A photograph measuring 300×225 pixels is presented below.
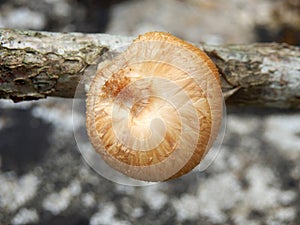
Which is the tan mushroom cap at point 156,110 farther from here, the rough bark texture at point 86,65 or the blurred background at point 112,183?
the blurred background at point 112,183

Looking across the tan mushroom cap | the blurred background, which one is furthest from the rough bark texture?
the blurred background

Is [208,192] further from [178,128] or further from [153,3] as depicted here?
[153,3]

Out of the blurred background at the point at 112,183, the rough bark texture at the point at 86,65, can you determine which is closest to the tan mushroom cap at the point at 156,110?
the rough bark texture at the point at 86,65

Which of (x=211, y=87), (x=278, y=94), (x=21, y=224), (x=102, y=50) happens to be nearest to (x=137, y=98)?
(x=211, y=87)

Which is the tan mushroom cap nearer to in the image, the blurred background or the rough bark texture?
the rough bark texture

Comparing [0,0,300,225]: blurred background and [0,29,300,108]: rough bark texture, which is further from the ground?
[0,29,300,108]: rough bark texture

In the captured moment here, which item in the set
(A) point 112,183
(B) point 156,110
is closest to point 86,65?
(B) point 156,110
